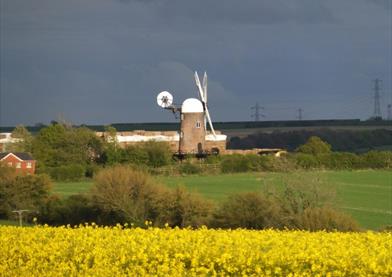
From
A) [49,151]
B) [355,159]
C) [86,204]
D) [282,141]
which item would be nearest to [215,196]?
[86,204]

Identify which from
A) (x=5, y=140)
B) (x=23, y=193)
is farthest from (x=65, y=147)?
(x=23, y=193)

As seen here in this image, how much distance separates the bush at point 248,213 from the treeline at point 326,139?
96896mm

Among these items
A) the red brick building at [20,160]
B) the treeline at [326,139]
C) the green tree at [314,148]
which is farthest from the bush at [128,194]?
the treeline at [326,139]

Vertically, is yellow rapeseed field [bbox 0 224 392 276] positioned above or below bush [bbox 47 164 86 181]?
above

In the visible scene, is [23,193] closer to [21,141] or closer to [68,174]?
[68,174]

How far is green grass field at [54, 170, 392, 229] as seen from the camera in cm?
5921

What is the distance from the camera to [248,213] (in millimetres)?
47969

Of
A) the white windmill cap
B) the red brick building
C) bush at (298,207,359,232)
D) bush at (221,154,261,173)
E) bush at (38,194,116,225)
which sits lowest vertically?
bush at (38,194,116,225)

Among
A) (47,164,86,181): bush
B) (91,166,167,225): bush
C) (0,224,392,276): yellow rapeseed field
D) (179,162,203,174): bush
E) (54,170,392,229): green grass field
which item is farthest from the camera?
(179,162,203,174): bush

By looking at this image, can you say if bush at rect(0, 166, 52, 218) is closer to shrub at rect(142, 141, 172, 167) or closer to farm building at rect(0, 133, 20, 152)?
shrub at rect(142, 141, 172, 167)

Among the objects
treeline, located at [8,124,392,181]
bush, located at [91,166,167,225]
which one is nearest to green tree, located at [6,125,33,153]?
treeline, located at [8,124,392,181]

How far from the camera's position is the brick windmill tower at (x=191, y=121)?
119806 mm

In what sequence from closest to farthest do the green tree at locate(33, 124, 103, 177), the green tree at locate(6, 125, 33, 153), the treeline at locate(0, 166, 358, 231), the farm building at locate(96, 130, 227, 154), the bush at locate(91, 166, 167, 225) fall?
the treeline at locate(0, 166, 358, 231), the bush at locate(91, 166, 167, 225), the green tree at locate(33, 124, 103, 177), the green tree at locate(6, 125, 33, 153), the farm building at locate(96, 130, 227, 154)

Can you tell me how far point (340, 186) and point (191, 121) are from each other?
44.4 meters
